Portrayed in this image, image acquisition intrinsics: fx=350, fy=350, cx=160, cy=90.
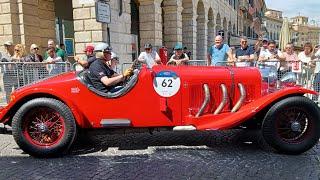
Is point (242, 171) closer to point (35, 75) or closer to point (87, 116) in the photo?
point (87, 116)

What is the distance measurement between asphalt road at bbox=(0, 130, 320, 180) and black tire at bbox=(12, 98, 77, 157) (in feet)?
0.48

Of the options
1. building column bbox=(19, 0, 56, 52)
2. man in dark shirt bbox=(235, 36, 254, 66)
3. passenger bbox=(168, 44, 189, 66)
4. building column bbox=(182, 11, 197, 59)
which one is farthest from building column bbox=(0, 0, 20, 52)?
building column bbox=(182, 11, 197, 59)

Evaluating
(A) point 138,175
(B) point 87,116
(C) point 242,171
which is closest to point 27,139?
(B) point 87,116

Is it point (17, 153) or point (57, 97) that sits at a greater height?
point (57, 97)

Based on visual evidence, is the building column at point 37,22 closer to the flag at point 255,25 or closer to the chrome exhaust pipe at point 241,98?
the chrome exhaust pipe at point 241,98

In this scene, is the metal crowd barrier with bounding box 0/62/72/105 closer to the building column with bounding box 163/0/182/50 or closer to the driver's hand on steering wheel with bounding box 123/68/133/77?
the driver's hand on steering wheel with bounding box 123/68/133/77

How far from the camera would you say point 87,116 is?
4.59m

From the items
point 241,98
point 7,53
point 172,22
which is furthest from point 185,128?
point 172,22

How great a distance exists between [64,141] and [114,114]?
723mm

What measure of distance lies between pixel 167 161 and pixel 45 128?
1650 millimetres

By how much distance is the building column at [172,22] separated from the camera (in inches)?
643

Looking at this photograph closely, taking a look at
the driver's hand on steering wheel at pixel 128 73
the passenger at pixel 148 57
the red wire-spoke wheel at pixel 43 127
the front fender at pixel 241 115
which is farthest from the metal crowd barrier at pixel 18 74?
the front fender at pixel 241 115

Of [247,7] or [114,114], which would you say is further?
[247,7]

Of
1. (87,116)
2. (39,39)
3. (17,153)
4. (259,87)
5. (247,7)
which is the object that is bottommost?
(17,153)
